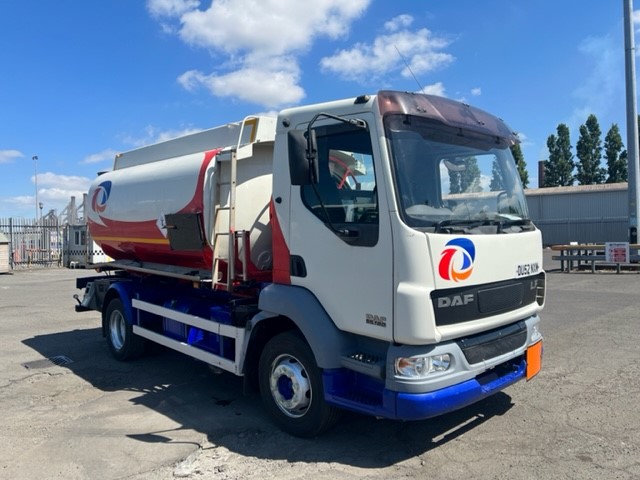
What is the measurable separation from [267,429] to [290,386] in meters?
0.53

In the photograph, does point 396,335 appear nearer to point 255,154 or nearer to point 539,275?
point 539,275

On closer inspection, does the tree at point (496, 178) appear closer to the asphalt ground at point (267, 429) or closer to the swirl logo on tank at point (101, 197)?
the asphalt ground at point (267, 429)

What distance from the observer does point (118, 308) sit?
7.85 metres

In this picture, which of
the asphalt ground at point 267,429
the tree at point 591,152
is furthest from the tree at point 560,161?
the asphalt ground at point 267,429

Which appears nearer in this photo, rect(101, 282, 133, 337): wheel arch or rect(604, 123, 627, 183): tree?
rect(101, 282, 133, 337): wheel arch

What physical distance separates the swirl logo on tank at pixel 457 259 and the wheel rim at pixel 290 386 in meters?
1.54

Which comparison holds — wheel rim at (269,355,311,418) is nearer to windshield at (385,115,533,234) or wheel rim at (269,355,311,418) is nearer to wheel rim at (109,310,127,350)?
windshield at (385,115,533,234)

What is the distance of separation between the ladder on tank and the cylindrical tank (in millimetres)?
24

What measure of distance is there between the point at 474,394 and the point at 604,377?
295 cm

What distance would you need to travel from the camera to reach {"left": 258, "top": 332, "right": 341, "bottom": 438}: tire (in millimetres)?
4457

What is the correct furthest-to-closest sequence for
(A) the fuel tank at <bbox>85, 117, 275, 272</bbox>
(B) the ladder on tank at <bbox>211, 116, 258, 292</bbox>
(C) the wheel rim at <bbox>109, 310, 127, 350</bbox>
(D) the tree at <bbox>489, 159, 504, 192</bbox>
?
(C) the wheel rim at <bbox>109, 310, 127, 350</bbox>, (A) the fuel tank at <bbox>85, 117, 275, 272</bbox>, (B) the ladder on tank at <bbox>211, 116, 258, 292</bbox>, (D) the tree at <bbox>489, 159, 504, 192</bbox>

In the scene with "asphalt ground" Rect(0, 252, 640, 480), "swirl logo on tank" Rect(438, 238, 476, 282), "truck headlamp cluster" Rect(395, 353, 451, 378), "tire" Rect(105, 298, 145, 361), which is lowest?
"asphalt ground" Rect(0, 252, 640, 480)

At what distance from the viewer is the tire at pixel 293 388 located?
4.46 metres

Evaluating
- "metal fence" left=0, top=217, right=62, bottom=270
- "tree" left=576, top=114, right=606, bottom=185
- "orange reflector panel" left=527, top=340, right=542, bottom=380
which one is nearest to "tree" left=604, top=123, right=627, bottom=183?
"tree" left=576, top=114, right=606, bottom=185
